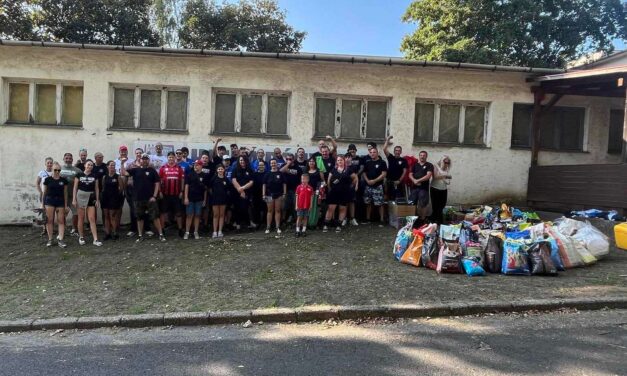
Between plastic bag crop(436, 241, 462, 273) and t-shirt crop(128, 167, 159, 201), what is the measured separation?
19.3 feet

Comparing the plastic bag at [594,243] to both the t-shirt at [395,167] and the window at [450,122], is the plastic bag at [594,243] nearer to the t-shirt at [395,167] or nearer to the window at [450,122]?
the t-shirt at [395,167]

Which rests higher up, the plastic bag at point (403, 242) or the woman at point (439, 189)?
the woman at point (439, 189)

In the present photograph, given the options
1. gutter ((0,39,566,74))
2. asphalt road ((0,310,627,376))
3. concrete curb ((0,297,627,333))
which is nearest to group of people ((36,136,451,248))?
gutter ((0,39,566,74))

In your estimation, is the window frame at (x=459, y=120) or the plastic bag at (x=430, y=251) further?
the window frame at (x=459, y=120)

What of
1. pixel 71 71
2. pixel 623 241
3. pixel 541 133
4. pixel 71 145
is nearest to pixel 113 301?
pixel 71 145

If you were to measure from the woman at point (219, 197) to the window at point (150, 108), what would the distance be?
2.88 m

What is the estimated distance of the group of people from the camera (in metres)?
9.34

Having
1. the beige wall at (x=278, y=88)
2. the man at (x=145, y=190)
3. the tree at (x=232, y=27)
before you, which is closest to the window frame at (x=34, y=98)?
the beige wall at (x=278, y=88)

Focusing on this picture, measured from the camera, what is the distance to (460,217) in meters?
10.1

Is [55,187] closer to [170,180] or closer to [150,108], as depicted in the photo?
[170,180]

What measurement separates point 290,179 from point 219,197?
5.16 ft

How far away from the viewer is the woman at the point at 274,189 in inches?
379

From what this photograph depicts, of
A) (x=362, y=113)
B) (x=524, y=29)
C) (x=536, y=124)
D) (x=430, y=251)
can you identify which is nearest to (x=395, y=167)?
(x=362, y=113)

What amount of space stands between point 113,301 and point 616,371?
223 inches
